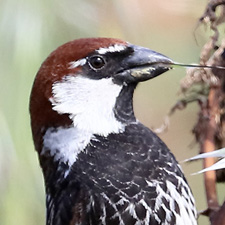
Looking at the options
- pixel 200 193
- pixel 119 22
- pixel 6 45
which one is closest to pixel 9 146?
pixel 6 45

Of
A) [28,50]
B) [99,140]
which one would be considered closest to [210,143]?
[99,140]

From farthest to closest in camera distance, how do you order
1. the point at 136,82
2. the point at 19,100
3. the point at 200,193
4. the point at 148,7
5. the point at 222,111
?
the point at 200,193
the point at 148,7
the point at 19,100
the point at 136,82
the point at 222,111

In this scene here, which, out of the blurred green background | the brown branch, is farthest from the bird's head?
the blurred green background

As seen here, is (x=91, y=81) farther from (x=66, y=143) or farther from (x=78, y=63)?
(x=66, y=143)

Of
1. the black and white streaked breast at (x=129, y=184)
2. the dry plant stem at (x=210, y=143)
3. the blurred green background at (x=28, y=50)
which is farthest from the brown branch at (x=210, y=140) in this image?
the blurred green background at (x=28, y=50)

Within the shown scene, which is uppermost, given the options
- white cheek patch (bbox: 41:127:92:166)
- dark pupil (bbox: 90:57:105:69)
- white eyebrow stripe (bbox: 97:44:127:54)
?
white eyebrow stripe (bbox: 97:44:127:54)

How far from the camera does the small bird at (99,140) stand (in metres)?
1.68

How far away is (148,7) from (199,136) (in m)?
1.32

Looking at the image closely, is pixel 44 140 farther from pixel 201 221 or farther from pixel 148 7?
pixel 201 221

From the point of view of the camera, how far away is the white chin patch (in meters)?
1.76

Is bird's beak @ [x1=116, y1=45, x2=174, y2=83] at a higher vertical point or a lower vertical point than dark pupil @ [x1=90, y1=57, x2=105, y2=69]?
lower

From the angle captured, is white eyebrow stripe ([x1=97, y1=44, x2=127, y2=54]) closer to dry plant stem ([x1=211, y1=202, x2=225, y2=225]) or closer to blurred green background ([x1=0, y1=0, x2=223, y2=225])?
dry plant stem ([x1=211, y1=202, x2=225, y2=225])

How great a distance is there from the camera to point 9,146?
2.49m

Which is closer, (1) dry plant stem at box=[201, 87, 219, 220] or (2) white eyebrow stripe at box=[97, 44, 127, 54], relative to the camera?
(1) dry plant stem at box=[201, 87, 219, 220]
